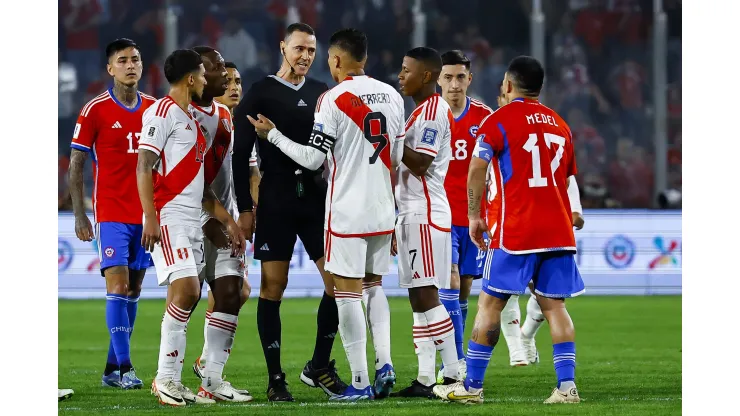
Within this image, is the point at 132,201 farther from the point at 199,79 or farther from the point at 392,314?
the point at 392,314

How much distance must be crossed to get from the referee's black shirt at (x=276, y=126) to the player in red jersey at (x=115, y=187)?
1376 mm

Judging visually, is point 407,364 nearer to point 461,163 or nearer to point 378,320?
point 461,163

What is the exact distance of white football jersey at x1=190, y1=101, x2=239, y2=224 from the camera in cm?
646

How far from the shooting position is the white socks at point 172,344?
6.06 m

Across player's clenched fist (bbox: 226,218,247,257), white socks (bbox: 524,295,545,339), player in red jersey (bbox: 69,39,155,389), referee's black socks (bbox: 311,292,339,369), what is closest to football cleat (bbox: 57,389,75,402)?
player in red jersey (bbox: 69,39,155,389)

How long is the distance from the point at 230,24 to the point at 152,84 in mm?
1686

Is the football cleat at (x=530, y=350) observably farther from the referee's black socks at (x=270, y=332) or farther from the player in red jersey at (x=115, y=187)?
the player in red jersey at (x=115, y=187)

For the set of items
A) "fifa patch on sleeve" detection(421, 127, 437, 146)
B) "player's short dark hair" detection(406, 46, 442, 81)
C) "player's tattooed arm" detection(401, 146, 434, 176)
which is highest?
"player's short dark hair" detection(406, 46, 442, 81)

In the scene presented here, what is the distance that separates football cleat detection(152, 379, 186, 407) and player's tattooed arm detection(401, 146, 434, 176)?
184cm

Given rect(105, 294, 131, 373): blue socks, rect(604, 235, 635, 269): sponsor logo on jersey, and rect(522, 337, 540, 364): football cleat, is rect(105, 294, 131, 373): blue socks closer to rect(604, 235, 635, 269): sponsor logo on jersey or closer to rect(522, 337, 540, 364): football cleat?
rect(522, 337, 540, 364): football cleat

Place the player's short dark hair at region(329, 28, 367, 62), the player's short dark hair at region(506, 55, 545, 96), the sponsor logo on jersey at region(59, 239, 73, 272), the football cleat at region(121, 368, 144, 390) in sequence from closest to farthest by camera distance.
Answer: the player's short dark hair at region(506, 55, 545, 96) < the player's short dark hair at region(329, 28, 367, 62) < the football cleat at region(121, 368, 144, 390) < the sponsor logo on jersey at region(59, 239, 73, 272)

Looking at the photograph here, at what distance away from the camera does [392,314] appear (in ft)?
42.8

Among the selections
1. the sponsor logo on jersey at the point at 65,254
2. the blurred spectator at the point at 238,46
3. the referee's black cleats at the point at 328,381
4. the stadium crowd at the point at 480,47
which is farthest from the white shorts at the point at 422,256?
the blurred spectator at the point at 238,46

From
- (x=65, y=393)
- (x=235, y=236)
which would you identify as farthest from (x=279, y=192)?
(x=65, y=393)
